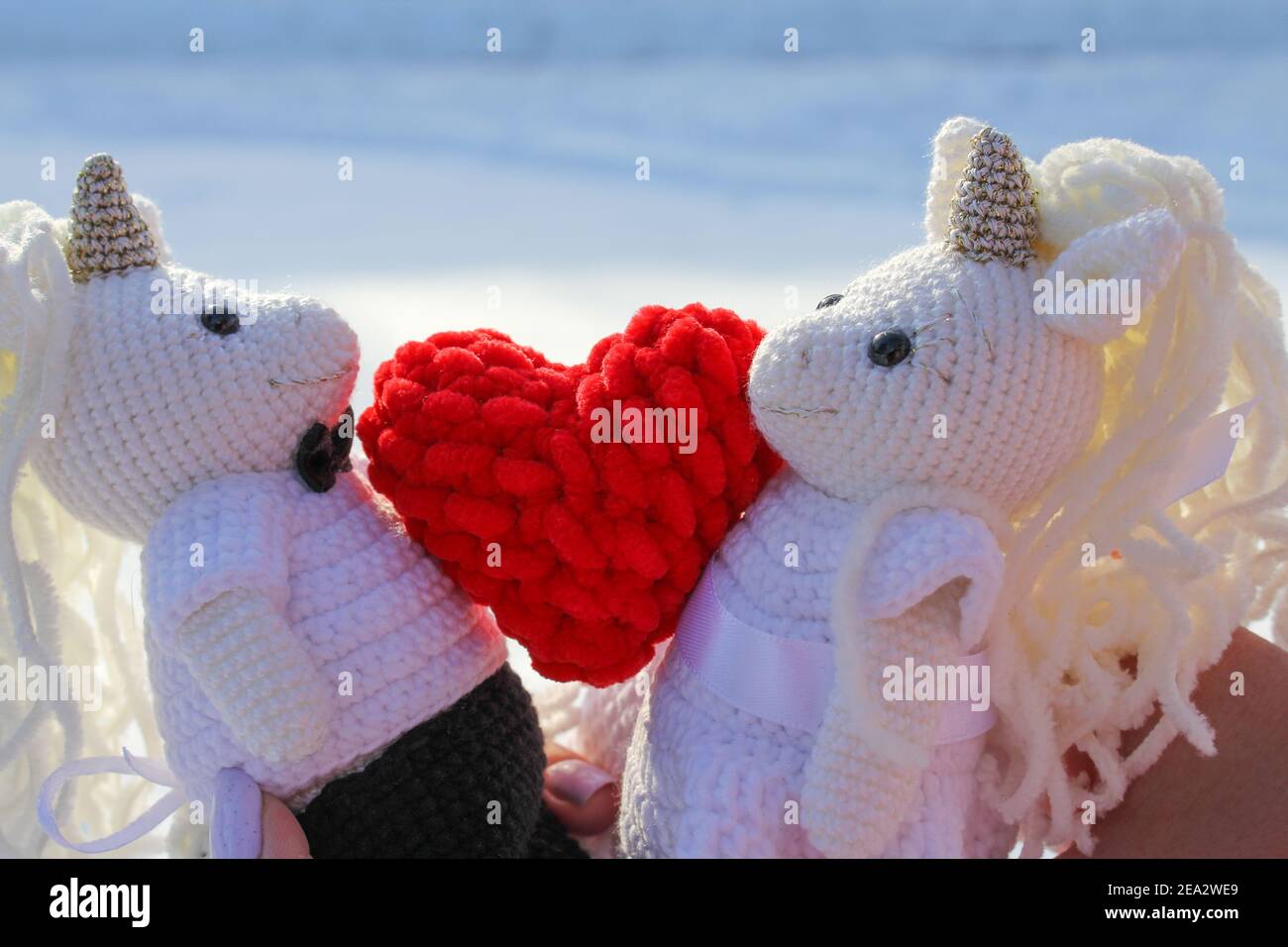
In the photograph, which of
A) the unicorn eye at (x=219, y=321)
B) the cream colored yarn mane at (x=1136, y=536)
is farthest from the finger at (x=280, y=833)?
the cream colored yarn mane at (x=1136, y=536)

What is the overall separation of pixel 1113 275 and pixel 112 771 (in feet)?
2.11

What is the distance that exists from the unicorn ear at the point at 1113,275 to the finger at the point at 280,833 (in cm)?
50

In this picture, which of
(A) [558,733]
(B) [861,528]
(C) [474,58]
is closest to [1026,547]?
(B) [861,528]

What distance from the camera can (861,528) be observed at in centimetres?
73

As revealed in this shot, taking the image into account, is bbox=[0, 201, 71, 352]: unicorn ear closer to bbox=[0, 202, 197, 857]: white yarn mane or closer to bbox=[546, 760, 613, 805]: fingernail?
bbox=[0, 202, 197, 857]: white yarn mane

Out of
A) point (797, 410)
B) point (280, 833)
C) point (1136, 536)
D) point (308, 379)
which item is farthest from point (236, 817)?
point (1136, 536)

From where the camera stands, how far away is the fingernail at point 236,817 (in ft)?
A: 2.41

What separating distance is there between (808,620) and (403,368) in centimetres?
29

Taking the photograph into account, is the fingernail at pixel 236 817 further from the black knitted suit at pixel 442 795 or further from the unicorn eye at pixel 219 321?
the unicorn eye at pixel 219 321

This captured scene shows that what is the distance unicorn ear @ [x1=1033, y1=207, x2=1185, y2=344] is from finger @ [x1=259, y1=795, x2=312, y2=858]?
1.63 feet

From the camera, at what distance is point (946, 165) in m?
0.82

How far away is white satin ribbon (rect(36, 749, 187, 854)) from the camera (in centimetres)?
81

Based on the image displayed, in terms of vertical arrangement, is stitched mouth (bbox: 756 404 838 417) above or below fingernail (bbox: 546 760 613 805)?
above

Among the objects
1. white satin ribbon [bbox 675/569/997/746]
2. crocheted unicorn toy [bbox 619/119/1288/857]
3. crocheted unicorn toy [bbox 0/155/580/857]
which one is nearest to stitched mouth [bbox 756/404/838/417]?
crocheted unicorn toy [bbox 619/119/1288/857]
